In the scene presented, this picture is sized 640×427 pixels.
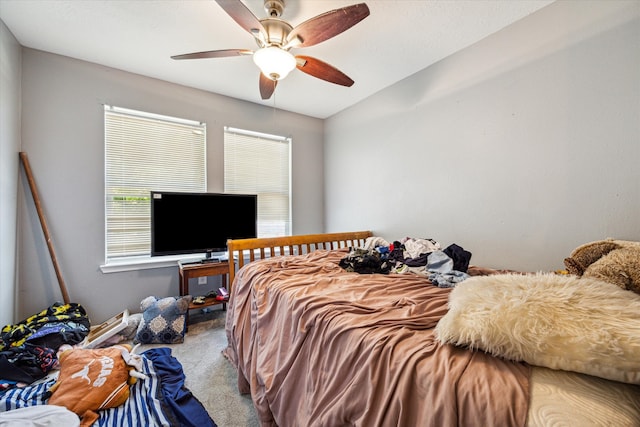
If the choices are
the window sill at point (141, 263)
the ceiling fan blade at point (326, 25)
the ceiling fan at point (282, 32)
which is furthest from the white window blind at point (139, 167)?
the ceiling fan blade at point (326, 25)

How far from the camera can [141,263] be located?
2.56m

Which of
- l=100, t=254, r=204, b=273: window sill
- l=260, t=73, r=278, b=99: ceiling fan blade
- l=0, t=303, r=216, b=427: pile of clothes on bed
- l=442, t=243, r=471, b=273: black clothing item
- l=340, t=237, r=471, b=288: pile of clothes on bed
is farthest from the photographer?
l=100, t=254, r=204, b=273: window sill

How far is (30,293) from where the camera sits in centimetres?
216

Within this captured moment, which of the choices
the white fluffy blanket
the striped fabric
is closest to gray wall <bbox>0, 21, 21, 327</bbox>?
the striped fabric

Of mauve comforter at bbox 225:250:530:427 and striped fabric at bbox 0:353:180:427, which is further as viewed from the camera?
striped fabric at bbox 0:353:180:427

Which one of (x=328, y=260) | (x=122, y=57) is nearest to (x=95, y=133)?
(x=122, y=57)

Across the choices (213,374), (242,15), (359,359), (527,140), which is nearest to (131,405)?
(213,374)

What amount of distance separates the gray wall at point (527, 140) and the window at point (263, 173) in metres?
1.49

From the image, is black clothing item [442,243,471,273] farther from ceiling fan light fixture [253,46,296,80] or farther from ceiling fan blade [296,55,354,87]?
ceiling fan light fixture [253,46,296,80]

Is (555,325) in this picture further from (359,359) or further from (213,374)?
(213,374)

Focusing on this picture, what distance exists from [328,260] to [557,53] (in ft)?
6.89

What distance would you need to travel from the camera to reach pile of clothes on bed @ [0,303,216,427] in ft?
4.17

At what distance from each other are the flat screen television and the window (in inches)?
13.5

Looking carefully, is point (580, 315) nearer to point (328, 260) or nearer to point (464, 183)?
point (328, 260)
